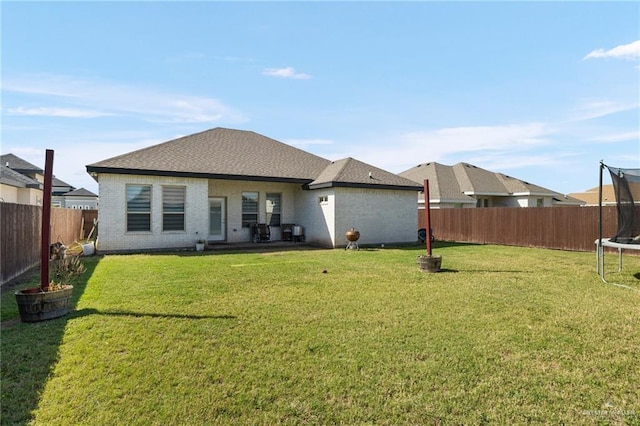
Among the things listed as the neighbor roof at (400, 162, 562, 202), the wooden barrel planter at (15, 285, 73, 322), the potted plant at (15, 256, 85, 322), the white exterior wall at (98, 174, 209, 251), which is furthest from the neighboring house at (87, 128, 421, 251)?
the neighbor roof at (400, 162, 562, 202)

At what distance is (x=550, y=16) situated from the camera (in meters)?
9.43

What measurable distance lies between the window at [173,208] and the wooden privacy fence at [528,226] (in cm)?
1266

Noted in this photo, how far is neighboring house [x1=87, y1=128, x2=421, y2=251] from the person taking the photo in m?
12.8

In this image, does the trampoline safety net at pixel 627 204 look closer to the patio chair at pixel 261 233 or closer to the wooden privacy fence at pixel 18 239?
the patio chair at pixel 261 233

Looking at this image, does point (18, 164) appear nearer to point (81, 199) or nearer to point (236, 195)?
point (81, 199)

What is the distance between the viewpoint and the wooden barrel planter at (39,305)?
482cm

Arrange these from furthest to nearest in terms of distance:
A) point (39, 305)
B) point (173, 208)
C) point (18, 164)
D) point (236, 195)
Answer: point (18, 164)
point (236, 195)
point (173, 208)
point (39, 305)

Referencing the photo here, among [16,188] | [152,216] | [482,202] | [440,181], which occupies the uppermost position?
[440,181]

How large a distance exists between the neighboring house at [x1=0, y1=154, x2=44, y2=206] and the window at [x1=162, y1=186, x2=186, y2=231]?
30.3 feet

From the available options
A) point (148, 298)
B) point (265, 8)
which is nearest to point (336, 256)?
point (148, 298)

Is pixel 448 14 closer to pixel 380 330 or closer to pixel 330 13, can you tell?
pixel 330 13

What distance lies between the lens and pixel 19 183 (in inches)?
816

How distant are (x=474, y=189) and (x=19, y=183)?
1134 inches

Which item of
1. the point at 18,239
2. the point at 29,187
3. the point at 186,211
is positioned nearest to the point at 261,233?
the point at 186,211
